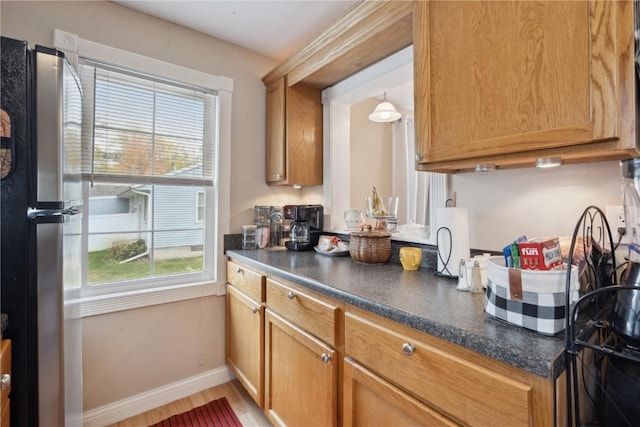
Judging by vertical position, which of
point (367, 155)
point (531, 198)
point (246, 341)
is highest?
point (367, 155)

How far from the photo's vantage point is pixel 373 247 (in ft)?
5.21

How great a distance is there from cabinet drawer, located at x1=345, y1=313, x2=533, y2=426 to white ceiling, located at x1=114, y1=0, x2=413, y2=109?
1557mm

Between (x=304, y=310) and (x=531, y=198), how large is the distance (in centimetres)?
102

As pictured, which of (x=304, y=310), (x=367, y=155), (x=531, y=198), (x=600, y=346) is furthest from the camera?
(x=367, y=155)

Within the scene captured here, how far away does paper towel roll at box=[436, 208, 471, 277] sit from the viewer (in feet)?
4.03

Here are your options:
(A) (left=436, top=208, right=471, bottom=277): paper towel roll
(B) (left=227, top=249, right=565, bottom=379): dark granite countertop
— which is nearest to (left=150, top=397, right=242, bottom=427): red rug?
(B) (left=227, top=249, right=565, bottom=379): dark granite countertop

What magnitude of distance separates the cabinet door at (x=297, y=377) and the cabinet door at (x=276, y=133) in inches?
42.1

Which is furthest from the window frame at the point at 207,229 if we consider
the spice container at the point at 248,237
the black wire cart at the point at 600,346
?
the black wire cart at the point at 600,346

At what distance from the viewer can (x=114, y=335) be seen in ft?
5.82

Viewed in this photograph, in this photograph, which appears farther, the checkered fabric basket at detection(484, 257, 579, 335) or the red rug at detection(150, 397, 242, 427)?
the red rug at detection(150, 397, 242, 427)

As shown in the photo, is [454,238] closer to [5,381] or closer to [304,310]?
[304,310]

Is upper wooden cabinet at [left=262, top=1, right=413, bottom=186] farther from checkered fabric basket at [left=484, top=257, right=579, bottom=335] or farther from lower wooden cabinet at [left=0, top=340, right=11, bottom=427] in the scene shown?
lower wooden cabinet at [left=0, top=340, right=11, bottom=427]

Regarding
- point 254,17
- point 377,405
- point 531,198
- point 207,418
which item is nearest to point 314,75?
point 254,17

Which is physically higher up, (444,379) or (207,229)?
(207,229)
